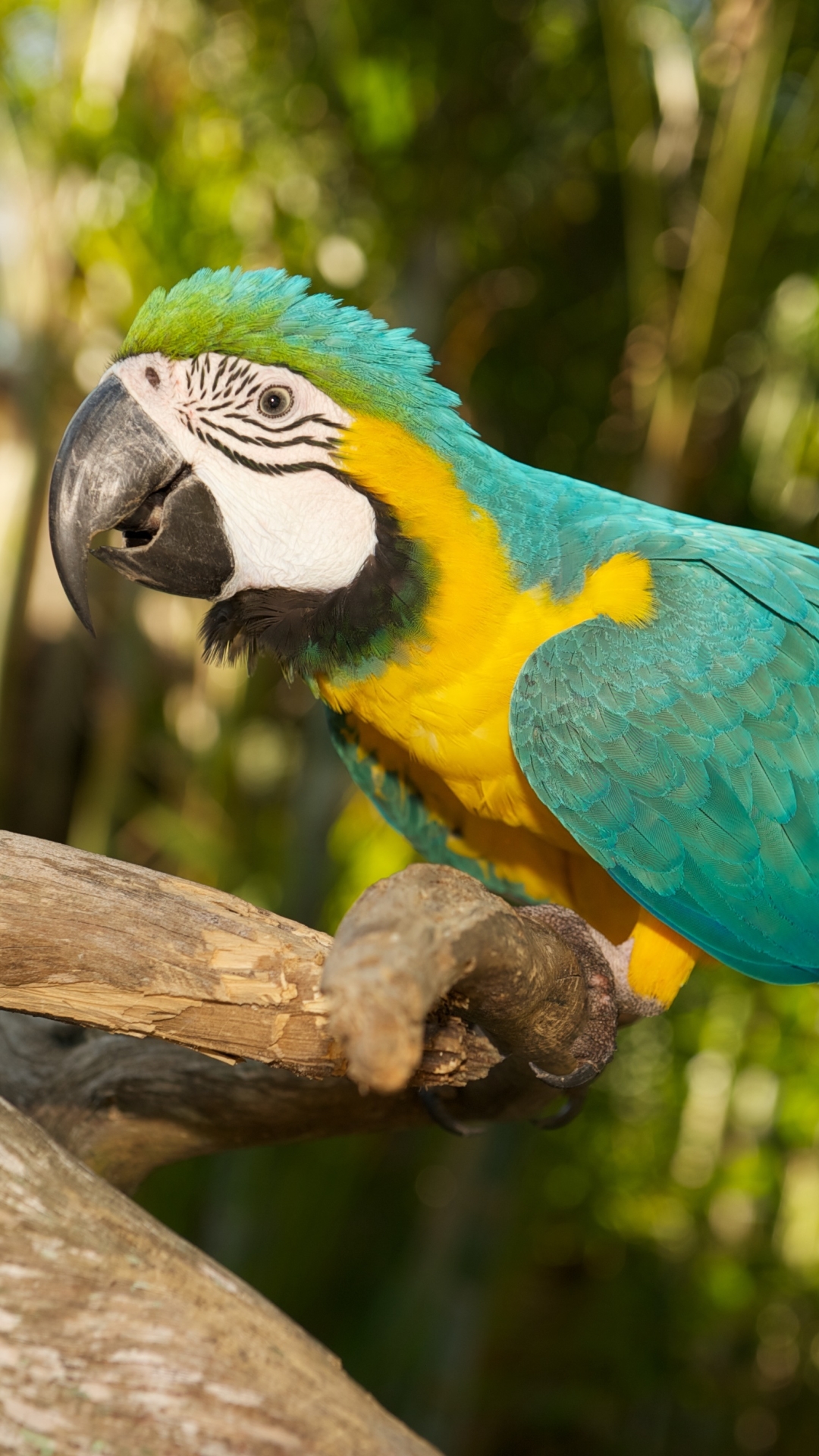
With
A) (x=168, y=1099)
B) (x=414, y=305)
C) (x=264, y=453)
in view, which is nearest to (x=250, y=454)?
(x=264, y=453)

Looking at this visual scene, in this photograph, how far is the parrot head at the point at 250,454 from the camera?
4.72 ft

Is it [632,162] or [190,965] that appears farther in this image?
[632,162]

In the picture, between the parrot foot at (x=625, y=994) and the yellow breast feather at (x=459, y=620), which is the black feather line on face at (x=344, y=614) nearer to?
the yellow breast feather at (x=459, y=620)

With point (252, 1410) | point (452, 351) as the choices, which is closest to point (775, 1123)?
point (452, 351)

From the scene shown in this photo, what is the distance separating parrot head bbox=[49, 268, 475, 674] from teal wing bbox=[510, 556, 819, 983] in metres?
0.27

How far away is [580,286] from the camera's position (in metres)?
3.54

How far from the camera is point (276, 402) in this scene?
1456 millimetres

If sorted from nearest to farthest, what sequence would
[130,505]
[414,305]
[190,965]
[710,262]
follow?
[190,965] < [130,505] < [710,262] < [414,305]

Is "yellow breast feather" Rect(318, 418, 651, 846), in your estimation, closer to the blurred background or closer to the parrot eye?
the parrot eye

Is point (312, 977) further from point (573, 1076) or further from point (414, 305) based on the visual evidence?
point (414, 305)

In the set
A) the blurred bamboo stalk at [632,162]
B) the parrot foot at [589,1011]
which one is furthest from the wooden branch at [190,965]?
the blurred bamboo stalk at [632,162]

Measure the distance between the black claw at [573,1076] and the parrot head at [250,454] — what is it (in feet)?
2.13

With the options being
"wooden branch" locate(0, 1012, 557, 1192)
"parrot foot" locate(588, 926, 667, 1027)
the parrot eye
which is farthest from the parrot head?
"wooden branch" locate(0, 1012, 557, 1192)

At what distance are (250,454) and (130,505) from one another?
0.58ft
